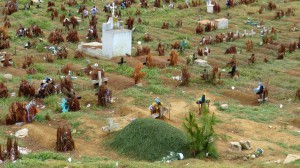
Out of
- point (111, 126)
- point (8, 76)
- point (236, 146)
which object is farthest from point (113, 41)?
point (236, 146)

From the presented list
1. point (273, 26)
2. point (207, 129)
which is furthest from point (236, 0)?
point (207, 129)

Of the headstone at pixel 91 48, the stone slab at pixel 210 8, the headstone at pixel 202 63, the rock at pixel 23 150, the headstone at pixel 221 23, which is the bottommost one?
the rock at pixel 23 150

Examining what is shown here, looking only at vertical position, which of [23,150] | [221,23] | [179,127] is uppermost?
[221,23]

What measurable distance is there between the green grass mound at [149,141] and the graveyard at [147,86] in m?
0.03

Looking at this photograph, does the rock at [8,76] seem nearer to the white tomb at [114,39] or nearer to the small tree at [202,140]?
the white tomb at [114,39]

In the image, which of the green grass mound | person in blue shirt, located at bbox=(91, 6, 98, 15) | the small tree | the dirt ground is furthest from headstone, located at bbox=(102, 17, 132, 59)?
the small tree

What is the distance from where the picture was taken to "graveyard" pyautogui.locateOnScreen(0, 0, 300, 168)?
41.8 feet

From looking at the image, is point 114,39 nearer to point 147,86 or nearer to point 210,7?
point 147,86

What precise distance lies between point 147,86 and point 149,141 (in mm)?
6361

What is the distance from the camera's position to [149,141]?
1282cm

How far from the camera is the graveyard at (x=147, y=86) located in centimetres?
1275

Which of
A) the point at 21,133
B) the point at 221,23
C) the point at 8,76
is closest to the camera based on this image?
the point at 21,133

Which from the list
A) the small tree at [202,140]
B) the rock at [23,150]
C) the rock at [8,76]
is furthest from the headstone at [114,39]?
the small tree at [202,140]

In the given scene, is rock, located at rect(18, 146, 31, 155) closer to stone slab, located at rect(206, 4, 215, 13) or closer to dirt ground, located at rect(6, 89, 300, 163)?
dirt ground, located at rect(6, 89, 300, 163)
